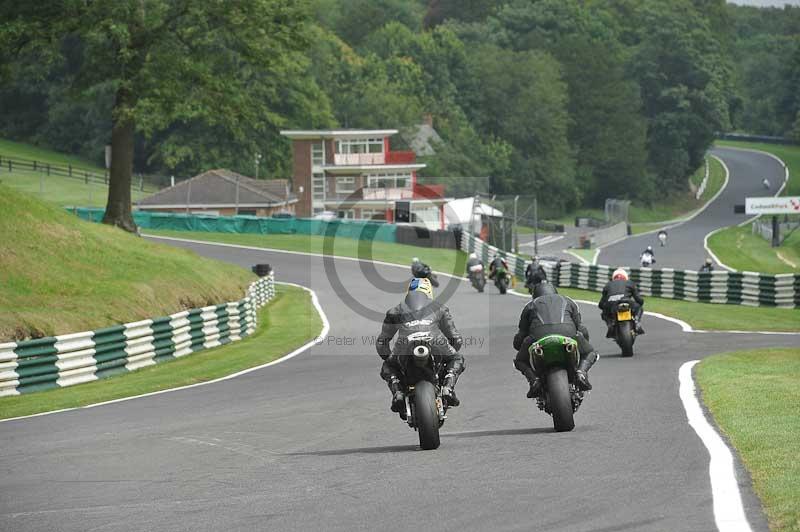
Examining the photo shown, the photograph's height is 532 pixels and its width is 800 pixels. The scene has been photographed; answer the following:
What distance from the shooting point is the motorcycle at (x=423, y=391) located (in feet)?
36.4

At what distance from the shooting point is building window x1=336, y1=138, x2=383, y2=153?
98.9 metres

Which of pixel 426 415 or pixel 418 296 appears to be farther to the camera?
pixel 418 296

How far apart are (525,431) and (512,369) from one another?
7.23 metres

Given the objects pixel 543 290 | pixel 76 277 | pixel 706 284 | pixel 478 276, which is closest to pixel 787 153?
pixel 478 276

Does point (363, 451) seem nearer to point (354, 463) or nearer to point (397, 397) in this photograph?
point (397, 397)

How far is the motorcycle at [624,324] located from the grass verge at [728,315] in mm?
7699

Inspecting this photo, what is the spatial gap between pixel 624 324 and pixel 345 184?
3049 inches

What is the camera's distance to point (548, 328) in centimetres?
1229

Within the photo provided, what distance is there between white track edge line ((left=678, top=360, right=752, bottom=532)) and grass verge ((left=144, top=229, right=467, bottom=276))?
147 feet

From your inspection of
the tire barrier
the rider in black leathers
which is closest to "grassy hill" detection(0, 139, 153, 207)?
the tire barrier

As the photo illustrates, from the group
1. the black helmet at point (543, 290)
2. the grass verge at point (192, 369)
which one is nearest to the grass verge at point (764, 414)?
the black helmet at point (543, 290)

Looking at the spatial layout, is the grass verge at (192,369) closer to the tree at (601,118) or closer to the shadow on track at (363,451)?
the shadow on track at (363,451)

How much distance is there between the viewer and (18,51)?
3922 cm

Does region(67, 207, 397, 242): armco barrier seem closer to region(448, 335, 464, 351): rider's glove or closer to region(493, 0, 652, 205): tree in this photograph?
region(448, 335, 464, 351): rider's glove
